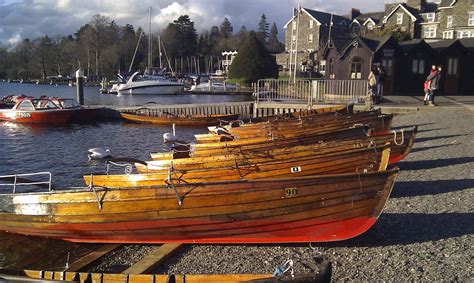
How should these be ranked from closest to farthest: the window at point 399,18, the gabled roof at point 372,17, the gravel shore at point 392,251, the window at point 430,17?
the gravel shore at point 392,251 → the window at point 430,17 → the window at point 399,18 → the gabled roof at point 372,17

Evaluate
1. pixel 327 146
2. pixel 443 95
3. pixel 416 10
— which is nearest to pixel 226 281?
pixel 327 146

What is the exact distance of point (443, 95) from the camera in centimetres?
3375

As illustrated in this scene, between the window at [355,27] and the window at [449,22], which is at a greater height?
the window at [355,27]

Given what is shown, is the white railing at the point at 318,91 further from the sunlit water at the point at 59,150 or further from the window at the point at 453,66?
the window at the point at 453,66

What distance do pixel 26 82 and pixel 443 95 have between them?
370 feet

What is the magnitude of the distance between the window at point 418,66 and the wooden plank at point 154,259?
30.2m

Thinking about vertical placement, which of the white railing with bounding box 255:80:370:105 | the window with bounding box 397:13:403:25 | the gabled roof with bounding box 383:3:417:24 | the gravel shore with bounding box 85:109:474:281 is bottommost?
the gravel shore with bounding box 85:109:474:281

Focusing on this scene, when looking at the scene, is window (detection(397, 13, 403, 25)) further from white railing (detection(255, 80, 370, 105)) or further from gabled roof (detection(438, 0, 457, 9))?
white railing (detection(255, 80, 370, 105))

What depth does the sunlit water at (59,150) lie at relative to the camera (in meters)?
8.53

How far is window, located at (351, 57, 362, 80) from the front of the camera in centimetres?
3192

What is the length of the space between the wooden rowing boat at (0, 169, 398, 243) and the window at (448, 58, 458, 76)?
30.7m

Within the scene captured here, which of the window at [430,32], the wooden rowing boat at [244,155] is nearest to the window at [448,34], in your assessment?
the window at [430,32]

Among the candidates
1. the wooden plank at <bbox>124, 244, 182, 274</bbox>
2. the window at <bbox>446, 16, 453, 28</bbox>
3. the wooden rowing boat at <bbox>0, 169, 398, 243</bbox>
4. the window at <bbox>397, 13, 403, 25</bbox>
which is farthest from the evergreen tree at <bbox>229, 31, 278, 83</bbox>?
the wooden plank at <bbox>124, 244, 182, 274</bbox>

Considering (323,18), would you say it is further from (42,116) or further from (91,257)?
(91,257)
